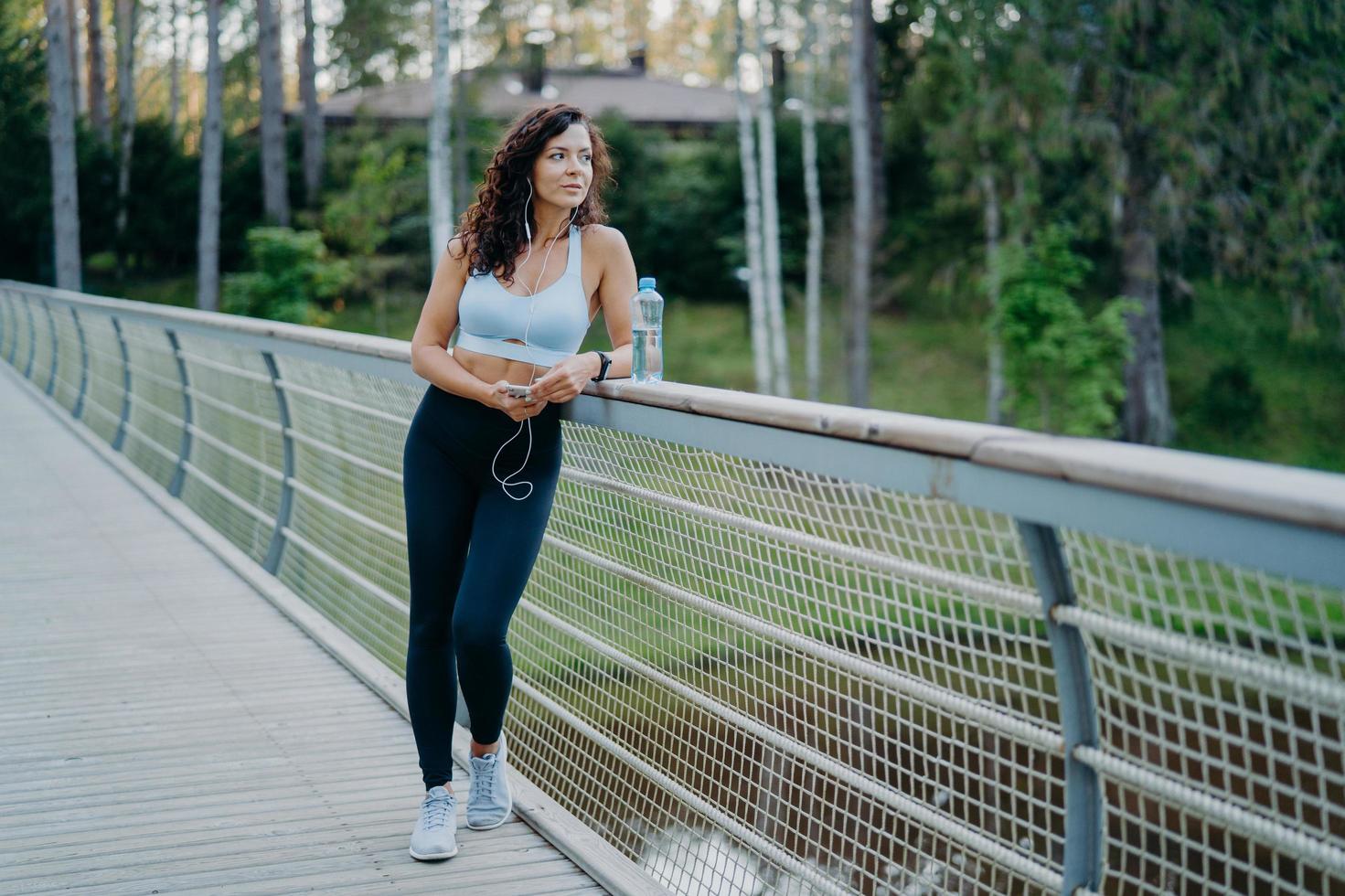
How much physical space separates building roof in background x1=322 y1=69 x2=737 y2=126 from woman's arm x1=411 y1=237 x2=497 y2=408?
2868cm

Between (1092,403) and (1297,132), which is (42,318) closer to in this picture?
(1092,403)

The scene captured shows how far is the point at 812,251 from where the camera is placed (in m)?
29.4

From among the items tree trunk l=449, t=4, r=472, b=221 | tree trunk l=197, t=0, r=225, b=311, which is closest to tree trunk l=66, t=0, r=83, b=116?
tree trunk l=197, t=0, r=225, b=311

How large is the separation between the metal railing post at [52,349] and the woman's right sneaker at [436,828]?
12.2 metres

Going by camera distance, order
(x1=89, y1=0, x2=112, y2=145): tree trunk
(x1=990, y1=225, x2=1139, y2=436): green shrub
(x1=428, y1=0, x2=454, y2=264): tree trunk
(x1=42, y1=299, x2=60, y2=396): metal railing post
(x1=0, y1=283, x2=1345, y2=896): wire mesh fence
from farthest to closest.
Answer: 1. (x1=89, y1=0, x2=112, y2=145): tree trunk
2. (x1=990, y1=225, x2=1139, y2=436): green shrub
3. (x1=428, y1=0, x2=454, y2=264): tree trunk
4. (x1=42, y1=299, x2=60, y2=396): metal railing post
5. (x1=0, y1=283, x2=1345, y2=896): wire mesh fence

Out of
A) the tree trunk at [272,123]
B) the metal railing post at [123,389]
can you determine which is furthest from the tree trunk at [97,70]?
the metal railing post at [123,389]

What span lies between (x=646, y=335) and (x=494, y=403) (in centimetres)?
40

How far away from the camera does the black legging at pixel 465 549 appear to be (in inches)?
124

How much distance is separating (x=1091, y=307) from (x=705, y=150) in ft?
35.8

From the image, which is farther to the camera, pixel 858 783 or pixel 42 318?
pixel 42 318

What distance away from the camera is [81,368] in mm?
12406

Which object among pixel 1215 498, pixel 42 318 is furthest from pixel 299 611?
pixel 42 318

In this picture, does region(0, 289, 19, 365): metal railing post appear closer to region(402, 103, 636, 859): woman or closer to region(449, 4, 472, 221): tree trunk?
region(449, 4, 472, 221): tree trunk

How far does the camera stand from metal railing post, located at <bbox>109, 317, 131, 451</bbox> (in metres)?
9.95
